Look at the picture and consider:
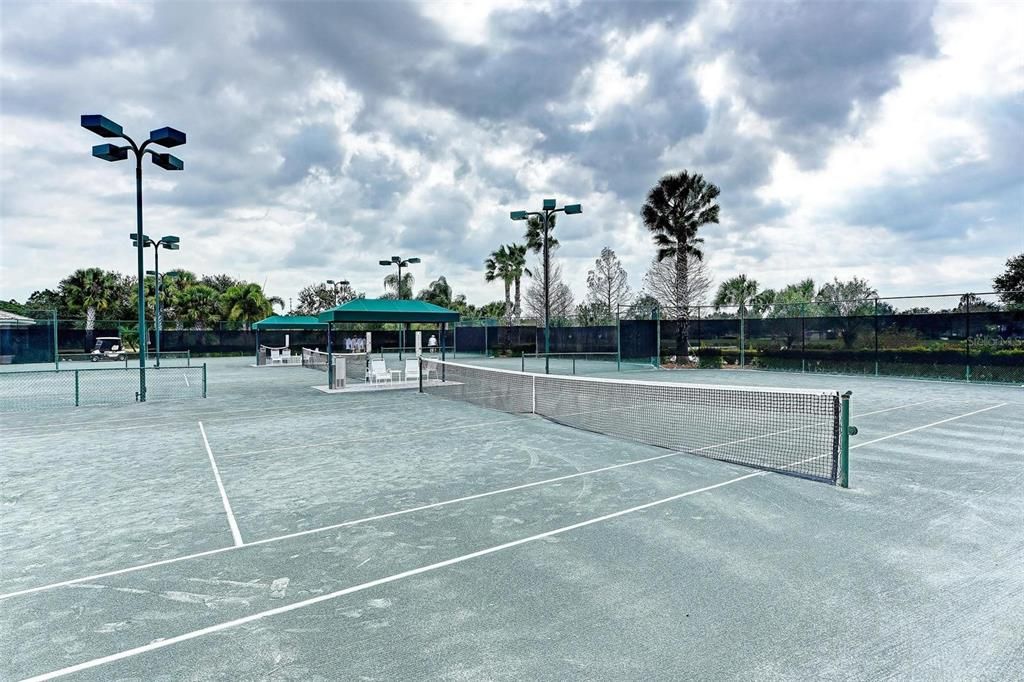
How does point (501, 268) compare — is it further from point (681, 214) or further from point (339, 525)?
point (339, 525)

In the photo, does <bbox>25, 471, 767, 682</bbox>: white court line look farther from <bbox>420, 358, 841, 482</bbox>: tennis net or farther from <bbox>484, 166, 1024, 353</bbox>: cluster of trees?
<bbox>484, 166, 1024, 353</bbox>: cluster of trees

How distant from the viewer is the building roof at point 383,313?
64.8 feet

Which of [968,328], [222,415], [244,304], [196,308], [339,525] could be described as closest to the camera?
[339,525]

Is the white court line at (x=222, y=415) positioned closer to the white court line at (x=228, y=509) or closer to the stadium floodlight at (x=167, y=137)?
the white court line at (x=228, y=509)

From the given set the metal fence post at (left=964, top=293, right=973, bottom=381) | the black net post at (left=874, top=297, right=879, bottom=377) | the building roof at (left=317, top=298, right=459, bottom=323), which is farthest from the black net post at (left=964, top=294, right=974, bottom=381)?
the building roof at (left=317, top=298, right=459, bottom=323)

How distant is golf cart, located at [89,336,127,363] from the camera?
3462cm

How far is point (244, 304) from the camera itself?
4956cm

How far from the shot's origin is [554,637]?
3.73 m

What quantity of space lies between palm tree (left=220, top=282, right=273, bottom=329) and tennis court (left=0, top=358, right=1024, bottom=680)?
43030mm

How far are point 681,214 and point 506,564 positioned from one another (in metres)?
32.1

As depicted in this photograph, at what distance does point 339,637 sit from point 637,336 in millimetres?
28056

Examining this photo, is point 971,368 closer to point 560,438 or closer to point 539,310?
point 560,438

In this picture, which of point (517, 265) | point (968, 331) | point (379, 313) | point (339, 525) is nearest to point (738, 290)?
point (517, 265)

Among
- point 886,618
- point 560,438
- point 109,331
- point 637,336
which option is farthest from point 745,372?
point 109,331
